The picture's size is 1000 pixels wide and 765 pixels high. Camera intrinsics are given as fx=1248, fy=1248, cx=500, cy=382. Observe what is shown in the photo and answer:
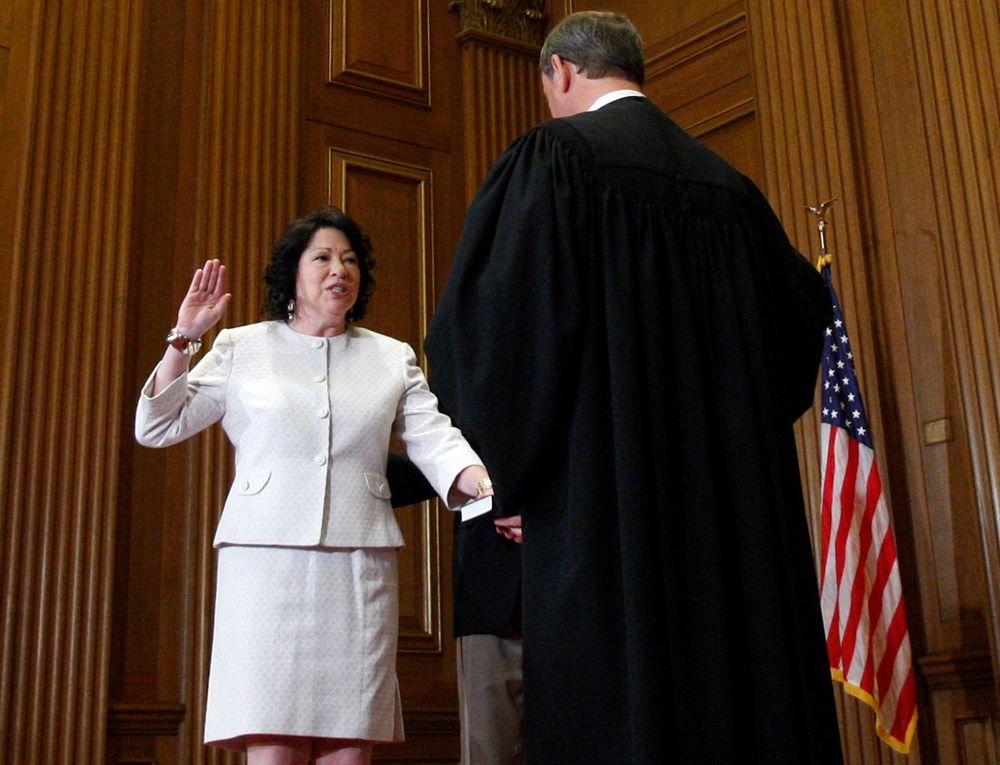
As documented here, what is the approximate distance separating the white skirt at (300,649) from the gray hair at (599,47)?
4.00 ft

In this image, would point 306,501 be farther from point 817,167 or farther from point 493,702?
point 817,167

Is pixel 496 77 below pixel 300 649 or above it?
above

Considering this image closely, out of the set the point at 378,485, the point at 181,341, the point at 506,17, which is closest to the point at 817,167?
the point at 506,17

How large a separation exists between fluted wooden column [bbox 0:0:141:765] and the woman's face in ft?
5.57

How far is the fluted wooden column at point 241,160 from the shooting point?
16.1 ft

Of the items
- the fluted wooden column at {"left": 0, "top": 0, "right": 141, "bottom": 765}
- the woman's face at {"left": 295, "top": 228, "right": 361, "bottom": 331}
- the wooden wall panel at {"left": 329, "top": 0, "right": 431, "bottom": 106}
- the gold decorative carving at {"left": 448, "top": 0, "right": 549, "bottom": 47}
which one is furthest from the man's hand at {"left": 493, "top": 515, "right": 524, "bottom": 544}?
the gold decorative carving at {"left": 448, "top": 0, "right": 549, "bottom": 47}

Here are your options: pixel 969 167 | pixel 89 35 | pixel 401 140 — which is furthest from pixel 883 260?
pixel 89 35

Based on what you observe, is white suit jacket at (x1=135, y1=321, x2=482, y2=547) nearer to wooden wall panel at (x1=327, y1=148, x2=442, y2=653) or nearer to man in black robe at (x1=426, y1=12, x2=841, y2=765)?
man in black robe at (x1=426, y1=12, x2=841, y2=765)

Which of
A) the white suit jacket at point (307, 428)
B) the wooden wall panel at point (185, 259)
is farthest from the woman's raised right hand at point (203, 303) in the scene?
the wooden wall panel at point (185, 259)

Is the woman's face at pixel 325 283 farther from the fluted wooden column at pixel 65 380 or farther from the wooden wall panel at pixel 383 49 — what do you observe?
the wooden wall panel at pixel 383 49

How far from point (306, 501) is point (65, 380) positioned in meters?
2.11

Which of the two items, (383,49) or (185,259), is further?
(383,49)

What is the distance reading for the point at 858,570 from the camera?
4125 mm

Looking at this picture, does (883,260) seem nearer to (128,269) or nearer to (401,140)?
(401,140)
